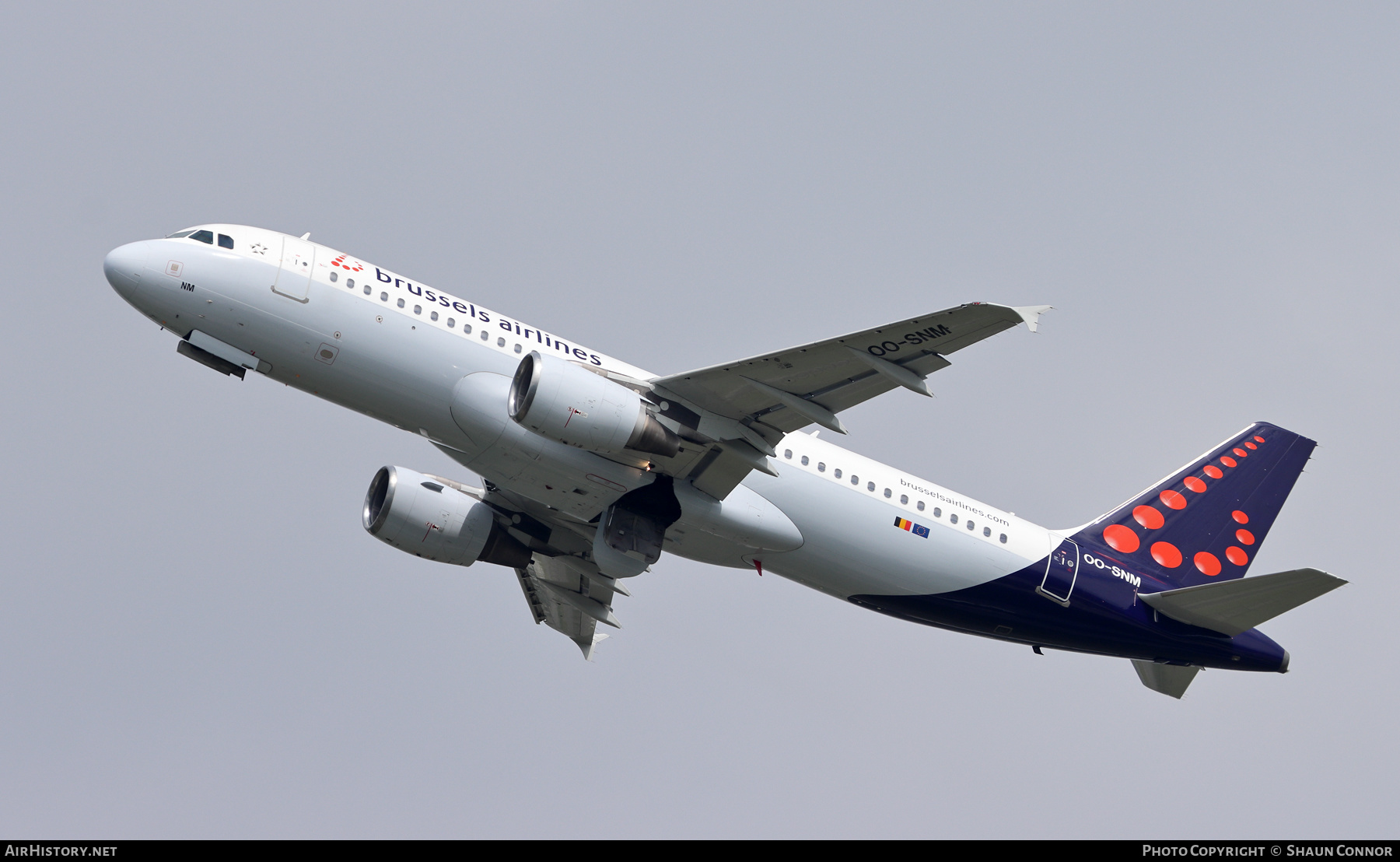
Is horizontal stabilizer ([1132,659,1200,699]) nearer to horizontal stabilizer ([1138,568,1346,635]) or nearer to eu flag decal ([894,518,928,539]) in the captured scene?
horizontal stabilizer ([1138,568,1346,635])

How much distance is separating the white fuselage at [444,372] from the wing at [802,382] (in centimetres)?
155

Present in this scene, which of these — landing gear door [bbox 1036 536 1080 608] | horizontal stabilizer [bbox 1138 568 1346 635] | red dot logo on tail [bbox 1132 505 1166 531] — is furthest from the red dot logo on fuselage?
red dot logo on tail [bbox 1132 505 1166 531]

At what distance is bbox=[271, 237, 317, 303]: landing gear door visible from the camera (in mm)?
31234

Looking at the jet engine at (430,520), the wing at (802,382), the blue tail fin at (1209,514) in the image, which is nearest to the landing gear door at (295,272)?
the jet engine at (430,520)

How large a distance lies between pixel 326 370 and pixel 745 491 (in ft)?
34.4

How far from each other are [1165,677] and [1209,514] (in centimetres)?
498

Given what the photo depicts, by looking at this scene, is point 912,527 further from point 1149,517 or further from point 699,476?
point 1149,517

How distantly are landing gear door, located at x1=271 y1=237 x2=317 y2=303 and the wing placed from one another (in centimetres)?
846

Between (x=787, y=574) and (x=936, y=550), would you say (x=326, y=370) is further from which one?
(x=936, y=550)

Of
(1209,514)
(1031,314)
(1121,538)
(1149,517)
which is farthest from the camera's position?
(1209,514)

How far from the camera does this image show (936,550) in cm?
3516

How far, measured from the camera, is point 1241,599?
3519cm

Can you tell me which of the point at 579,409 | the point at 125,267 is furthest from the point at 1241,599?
the point at 125,267
